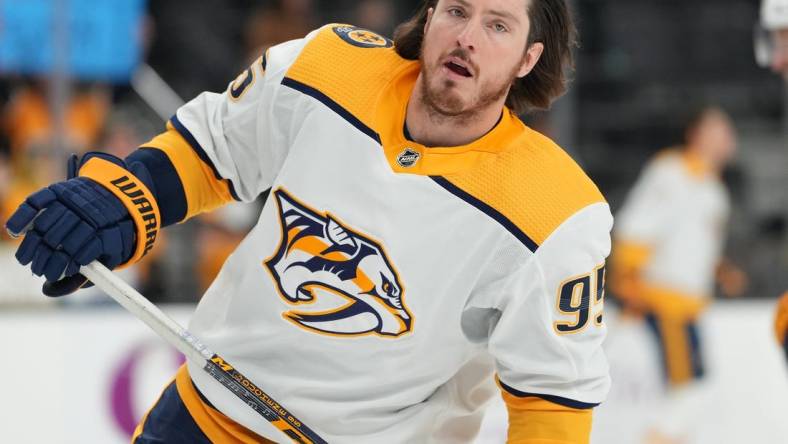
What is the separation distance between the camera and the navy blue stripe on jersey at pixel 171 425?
2.18 meters

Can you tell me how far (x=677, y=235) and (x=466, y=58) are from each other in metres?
3.86

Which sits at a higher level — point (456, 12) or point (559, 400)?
point (456, 12)

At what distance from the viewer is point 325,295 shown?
2.03 meters

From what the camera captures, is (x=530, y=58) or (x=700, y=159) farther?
(x=700, y=159)

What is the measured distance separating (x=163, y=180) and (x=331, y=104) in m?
0.32

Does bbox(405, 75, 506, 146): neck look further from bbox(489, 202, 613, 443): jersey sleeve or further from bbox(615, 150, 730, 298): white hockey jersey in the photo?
bbox(615, 150, 730, 298): white hockey jersey

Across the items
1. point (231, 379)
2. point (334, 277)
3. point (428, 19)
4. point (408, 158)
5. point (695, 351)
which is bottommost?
point (695, 351)

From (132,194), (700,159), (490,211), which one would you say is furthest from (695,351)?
(132,194)

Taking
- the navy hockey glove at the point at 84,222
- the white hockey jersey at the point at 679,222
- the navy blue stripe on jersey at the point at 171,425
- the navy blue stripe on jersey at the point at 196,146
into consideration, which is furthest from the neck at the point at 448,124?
the white hockey jersey at the point at 679,222

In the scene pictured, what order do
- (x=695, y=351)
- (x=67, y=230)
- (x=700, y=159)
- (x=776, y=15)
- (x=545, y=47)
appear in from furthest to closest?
(x=700, y=159)
(x=695, y=351)
(x=776, y=15)
(x=545, y=47)
(x=67, y=230)

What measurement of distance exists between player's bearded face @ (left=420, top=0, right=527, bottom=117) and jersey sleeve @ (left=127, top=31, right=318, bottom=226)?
0.24 metres

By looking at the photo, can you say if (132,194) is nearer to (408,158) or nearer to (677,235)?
(408,158)

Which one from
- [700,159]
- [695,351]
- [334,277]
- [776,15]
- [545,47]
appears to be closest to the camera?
[334,277]

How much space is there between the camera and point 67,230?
1.91 m
